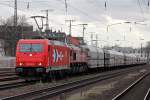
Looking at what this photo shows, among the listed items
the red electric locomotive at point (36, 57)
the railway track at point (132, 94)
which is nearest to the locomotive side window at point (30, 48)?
the red electric locomotive at point (36, 57)

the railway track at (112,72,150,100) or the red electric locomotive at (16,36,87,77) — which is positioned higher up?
the red electric locomotive at (16,36,87,77)

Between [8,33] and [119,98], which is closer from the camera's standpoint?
[119,98]

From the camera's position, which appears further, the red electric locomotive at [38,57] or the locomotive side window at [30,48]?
the locomotive side window at [30,48]

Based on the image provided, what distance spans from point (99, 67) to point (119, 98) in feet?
128

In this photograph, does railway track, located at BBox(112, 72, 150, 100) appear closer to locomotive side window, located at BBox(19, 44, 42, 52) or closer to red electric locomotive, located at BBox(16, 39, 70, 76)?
red electric locomotive, located at BBox(16, 39, 70, 76)

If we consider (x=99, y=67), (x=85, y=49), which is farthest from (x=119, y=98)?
(x=99, y=67)

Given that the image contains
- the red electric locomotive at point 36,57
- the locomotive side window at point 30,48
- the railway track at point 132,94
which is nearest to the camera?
the railway track at point 132,94

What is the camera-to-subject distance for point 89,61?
51562mm

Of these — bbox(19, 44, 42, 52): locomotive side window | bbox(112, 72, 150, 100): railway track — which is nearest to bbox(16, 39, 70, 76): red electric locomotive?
bbox(19, 44, 42, 52): locomotive side window

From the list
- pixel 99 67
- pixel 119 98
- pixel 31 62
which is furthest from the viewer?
pixel 99 67

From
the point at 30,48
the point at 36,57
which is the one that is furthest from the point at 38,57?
the point at 30,48

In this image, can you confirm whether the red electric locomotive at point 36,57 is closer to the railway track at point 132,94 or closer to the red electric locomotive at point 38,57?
the red electric locomotive at point 38,57

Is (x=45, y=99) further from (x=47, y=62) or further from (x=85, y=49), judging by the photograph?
(x=85, y=49)

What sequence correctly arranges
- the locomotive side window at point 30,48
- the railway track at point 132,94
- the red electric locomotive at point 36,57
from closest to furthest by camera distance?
the railway track at point 132,94 → the red electric locomotive at point 36,57 → the locomotive side window at point 30,48
